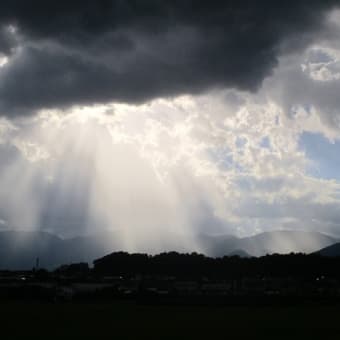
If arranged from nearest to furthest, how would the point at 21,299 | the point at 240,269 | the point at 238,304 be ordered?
the point at 238,304 → the point at 21,299 → the point at 240,269

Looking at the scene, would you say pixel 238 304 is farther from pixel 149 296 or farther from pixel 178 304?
pixel 149 296

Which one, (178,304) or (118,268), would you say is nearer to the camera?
(178,304)

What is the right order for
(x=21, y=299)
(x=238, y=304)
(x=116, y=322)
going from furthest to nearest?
(x=21, y=299) → (x=238, y=304) → (x=116, y=322)

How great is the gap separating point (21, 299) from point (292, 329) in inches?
2289

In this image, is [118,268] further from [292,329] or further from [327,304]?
[292,329]

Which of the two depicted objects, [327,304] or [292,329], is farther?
[327,304]

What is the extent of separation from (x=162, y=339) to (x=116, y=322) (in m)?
12.6

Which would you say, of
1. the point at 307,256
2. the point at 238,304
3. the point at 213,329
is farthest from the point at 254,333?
the point at 307,256

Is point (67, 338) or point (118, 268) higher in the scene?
point (118, 268)

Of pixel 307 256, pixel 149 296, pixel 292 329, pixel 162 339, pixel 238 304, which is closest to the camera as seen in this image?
pixel 162 339

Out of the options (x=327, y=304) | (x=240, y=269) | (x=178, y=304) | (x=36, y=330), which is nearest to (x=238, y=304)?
(x=178, y=304)

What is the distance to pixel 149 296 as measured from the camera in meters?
73.1

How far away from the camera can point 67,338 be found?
3206 centimetres

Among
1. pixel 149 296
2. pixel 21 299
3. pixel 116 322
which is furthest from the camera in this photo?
pixel 21 299
